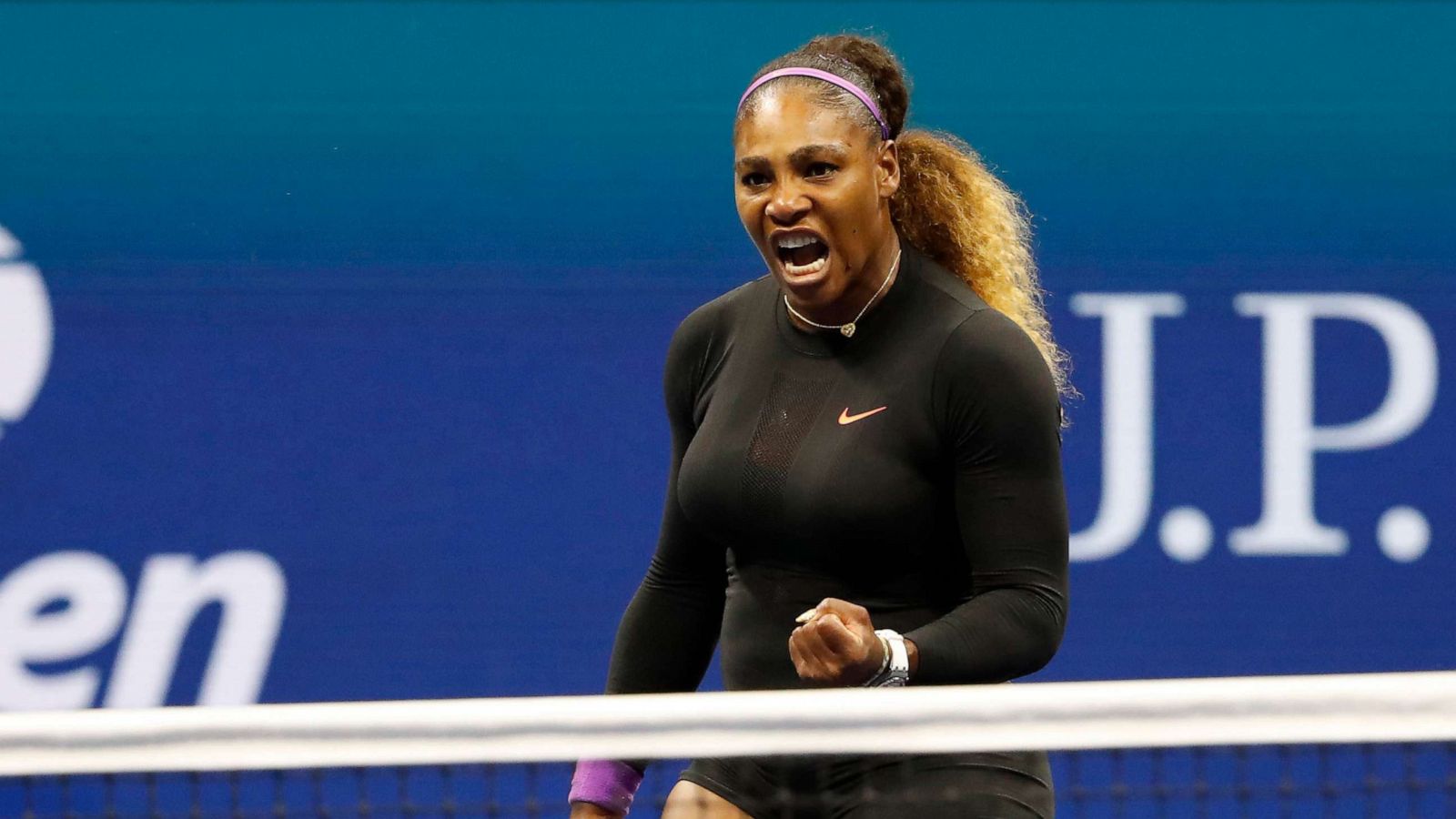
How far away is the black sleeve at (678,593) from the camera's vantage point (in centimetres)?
197

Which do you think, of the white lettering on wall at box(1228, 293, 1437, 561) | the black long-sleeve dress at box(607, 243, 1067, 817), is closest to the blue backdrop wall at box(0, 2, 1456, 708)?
the white lettering on wall at box(1228, 293, 1437, 561)

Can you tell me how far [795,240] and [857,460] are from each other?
23 cm

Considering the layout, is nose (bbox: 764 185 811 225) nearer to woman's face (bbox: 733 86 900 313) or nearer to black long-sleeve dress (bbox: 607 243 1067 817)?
woman's face (bbox: 733 86 900 313)

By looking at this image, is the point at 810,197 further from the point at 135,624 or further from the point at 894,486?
the point at 135,624

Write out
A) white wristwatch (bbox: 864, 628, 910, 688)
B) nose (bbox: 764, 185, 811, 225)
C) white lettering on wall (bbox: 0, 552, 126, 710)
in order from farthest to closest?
white lettering on wall (bbox: 0, 552, 126, 710) < nose (bbox: 764, 185, 811, 225) < white wristwatch (bbox: 864, 628, 910, 688)

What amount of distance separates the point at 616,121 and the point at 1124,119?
34.9 inches

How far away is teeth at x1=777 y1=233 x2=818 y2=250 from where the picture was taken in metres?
1.80

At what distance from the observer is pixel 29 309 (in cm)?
322

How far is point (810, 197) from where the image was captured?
5.87ft

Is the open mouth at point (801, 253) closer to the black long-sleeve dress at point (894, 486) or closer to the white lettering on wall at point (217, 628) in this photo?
the black long-sleeve dress at point (894, 486)

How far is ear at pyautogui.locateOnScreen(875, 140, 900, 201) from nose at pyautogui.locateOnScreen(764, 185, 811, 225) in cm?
10

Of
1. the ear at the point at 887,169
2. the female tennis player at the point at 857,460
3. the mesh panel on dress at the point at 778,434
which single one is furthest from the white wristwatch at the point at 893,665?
the ear at the point at 887,169

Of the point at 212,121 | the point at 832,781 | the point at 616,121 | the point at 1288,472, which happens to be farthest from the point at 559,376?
the point at 832,781

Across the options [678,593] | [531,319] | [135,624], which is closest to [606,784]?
[678,593]
